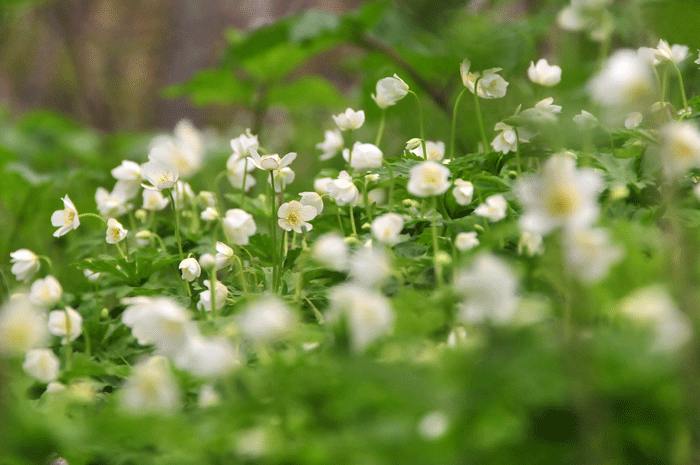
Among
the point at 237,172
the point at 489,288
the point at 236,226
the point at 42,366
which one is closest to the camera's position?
the point at 489,288

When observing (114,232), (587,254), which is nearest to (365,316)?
(587,254)

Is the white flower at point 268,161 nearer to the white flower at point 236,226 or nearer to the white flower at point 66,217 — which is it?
the white flower at point 236,226

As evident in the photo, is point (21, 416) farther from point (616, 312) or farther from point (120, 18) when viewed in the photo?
point (120, 18)

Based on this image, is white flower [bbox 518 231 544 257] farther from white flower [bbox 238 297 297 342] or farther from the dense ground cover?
white flower [bbox 238 297 297 342]

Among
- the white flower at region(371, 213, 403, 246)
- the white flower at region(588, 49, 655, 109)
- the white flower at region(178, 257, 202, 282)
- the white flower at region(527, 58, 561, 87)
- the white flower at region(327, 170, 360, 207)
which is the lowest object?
the white flower at region(371, 213, 403, 246)

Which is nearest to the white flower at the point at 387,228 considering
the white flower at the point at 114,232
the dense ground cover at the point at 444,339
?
the dense ground cover at the point at 444,339

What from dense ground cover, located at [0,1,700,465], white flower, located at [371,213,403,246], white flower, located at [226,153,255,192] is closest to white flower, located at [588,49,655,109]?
dense ground cover, located at [0,1,700,465]

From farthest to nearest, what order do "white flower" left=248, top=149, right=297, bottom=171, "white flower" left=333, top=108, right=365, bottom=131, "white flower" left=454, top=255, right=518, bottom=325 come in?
"white flower" left=333, top=108, right=365, bottom=131, "white flower" left=248, top=149, right=297, bottom=171, "white flower" left=454, top=255, right=518, bottom=325

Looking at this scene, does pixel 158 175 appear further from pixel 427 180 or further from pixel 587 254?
pixel 587 254
